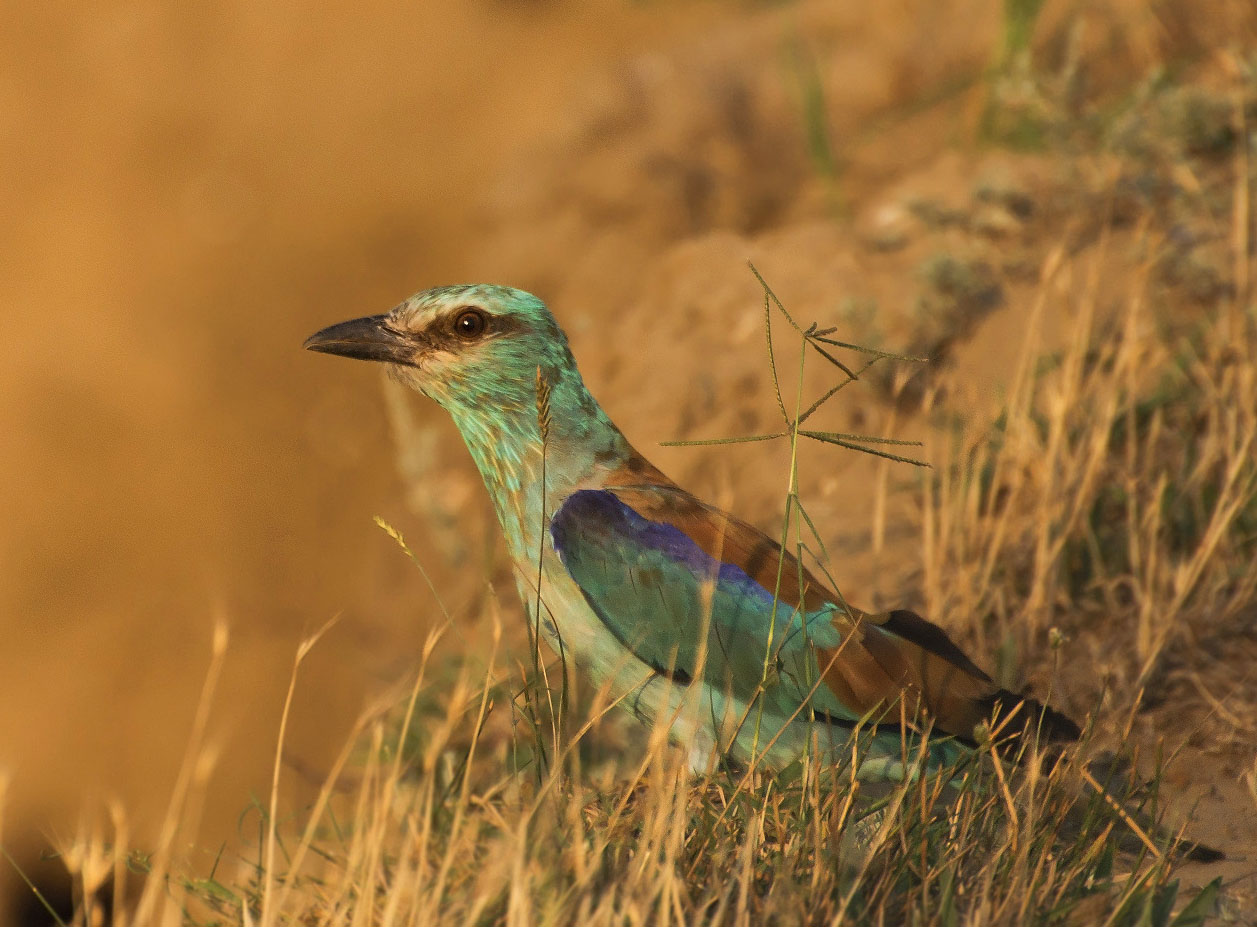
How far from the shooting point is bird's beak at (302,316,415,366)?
332cm

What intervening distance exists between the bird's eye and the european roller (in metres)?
0.27

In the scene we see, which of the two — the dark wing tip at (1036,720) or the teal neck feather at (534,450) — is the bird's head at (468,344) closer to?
the teal neck feather at (534,450)

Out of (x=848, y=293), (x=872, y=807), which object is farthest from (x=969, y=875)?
(x=848, y=293)

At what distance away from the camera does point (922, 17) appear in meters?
7.63

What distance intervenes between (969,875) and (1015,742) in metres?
0.54

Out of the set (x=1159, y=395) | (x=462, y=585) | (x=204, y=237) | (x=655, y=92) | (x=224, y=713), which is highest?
(x=655, y=92)

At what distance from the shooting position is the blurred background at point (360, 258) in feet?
19.8

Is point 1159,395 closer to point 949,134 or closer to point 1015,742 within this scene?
point 1015,742

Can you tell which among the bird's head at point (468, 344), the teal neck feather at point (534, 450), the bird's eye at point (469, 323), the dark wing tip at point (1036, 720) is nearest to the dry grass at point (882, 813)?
the dark wing tip at point (1036, 720)

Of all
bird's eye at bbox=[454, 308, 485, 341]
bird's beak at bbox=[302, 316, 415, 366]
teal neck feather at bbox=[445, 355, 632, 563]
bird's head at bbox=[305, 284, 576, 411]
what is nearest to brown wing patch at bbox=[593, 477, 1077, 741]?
teal neck feather at bbox=[445, 355, 632, 563]

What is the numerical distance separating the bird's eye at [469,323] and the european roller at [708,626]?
0.90 feet

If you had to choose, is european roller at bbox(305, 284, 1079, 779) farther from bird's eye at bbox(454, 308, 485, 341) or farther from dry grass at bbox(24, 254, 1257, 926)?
bird's eye at bbox(454, 308, 485, 341)

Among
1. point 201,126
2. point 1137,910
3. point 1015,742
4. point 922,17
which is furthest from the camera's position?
point 201,126

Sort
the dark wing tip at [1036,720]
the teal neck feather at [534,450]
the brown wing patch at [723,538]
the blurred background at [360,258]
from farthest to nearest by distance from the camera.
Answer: the blurred background at [360,258] → the teal neck feather at [534,450] → the brown wing patch at [723,538] → the dark wing tip at [1036,720]
